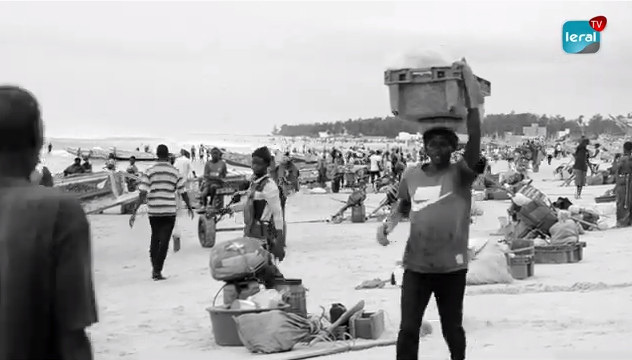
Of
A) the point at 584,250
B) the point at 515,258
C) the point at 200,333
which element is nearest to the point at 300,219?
the point at 584,250

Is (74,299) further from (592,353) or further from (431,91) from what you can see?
(592,353)

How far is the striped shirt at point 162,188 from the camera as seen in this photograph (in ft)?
40.5

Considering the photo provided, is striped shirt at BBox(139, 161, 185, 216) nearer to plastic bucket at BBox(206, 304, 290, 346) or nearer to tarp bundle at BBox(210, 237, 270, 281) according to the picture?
tarp bundle at BBox(210, 237, 270, 281)

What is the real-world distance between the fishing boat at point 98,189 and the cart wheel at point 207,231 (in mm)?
7377

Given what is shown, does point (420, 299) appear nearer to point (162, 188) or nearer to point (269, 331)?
point (269, 331)

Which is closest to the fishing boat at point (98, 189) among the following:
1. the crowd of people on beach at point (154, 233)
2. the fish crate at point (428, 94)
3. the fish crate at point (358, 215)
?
the fish crate at point (358, 215)

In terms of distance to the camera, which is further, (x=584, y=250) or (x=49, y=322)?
(x=584, y=250)

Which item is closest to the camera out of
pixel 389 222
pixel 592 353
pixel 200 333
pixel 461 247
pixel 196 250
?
pixel 461 247

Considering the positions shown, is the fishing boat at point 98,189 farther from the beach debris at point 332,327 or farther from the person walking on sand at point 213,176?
the beach debris at point 332,327

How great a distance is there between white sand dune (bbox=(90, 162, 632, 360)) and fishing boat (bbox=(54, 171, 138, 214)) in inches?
252

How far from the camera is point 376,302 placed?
9875mm

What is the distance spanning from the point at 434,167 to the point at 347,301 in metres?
4.37

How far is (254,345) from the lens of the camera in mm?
7691

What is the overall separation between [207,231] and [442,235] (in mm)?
10750
